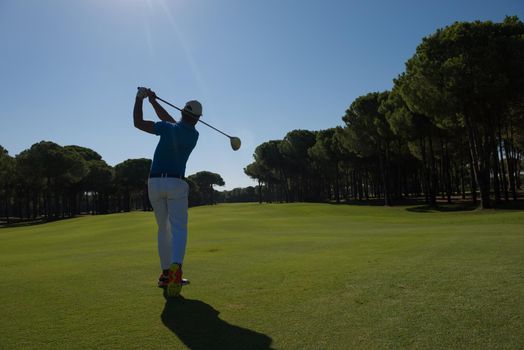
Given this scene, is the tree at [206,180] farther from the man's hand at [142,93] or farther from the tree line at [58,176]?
the man's hand at [142,93]

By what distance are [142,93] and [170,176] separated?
4.76 feet

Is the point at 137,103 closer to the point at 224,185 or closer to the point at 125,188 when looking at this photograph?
the point at 125,188

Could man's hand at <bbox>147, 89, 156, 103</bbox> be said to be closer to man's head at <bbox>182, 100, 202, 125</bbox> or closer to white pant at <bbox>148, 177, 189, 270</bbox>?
man's head at <bbox>182, 100, 202, 125</bbox>

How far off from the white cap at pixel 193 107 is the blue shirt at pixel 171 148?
23 centimetres

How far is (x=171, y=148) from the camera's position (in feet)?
19.5

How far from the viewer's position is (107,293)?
4859mm

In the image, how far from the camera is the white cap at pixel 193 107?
614 cm

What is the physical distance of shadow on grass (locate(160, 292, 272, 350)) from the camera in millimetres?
3111

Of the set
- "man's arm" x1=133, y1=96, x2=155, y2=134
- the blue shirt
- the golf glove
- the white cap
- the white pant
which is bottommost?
the white pant

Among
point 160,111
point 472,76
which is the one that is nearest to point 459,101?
point 472,76

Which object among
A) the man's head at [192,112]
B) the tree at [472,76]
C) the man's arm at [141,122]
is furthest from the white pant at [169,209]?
the tree at [472,76]

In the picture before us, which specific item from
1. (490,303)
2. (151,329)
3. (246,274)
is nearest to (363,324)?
(490,303)

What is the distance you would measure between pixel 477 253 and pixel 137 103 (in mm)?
6268

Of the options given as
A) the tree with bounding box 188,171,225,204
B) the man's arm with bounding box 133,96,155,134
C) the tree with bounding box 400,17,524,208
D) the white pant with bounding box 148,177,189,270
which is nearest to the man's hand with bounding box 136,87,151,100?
the man's arm with bounding box 133,96,155,134
